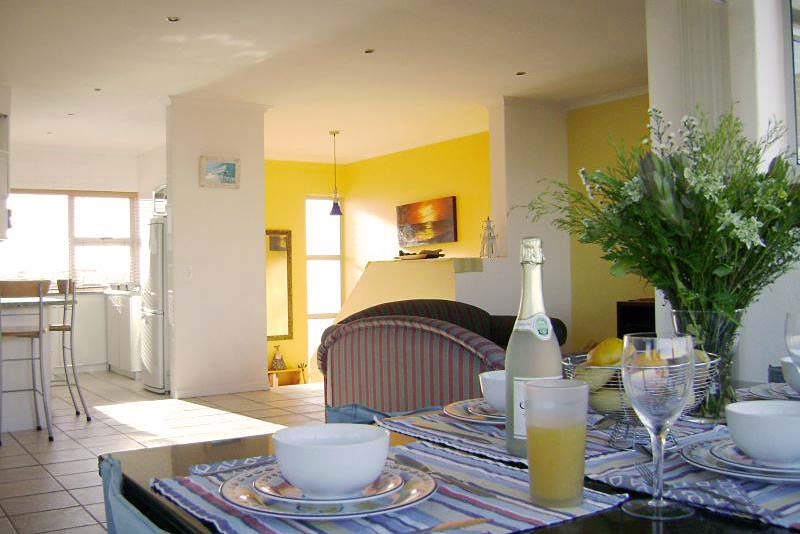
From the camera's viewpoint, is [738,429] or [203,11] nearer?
[738,429]

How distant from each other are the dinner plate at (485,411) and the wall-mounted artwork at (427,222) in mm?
7303

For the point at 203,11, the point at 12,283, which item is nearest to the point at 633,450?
the point at 203,11

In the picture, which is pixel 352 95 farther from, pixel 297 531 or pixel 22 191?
pixel 297 531

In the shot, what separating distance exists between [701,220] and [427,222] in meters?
7.90

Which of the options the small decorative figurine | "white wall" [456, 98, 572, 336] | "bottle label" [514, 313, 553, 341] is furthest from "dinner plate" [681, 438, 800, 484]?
the small decorative figurine

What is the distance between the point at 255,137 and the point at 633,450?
6.66 m

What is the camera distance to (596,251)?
738 cm

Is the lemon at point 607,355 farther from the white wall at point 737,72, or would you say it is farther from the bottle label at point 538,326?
the white wall at point 737,72

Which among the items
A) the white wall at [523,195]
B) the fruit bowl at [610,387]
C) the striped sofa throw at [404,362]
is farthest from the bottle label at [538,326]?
the white wall at [523,195]

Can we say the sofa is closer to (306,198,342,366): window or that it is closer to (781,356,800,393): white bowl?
(781,356,800,393): white bowl

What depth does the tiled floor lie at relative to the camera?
3.55 metres

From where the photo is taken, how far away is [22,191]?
909cm

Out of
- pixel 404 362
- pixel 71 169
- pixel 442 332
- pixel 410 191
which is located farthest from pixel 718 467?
pixel 71 169

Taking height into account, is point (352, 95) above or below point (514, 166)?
above
